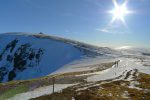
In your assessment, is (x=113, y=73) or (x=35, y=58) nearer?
(x=113, y=73)

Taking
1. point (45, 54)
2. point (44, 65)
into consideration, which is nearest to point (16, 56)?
point (45, 54)

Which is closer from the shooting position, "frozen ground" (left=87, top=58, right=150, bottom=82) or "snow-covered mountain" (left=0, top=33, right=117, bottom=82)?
"frozen ground" (left=87, top=58, right=150, bottom=82)

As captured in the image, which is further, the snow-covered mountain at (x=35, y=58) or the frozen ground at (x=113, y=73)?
the snow-covered mountain at (x=35, y=58)

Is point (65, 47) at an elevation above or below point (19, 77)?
above

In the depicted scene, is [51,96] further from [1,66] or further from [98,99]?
[1,66]

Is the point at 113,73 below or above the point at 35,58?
above

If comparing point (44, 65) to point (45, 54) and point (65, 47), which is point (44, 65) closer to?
point (45, 54)

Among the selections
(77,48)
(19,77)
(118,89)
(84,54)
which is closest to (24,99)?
(118,89)

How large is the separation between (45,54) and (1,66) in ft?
109

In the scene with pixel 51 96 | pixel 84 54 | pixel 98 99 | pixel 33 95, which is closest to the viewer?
pixel 98 99

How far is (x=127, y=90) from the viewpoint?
4262cm

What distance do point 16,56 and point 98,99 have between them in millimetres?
155808

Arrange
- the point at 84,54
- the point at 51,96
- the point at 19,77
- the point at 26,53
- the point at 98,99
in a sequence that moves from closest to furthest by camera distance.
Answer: the point at 98,99 → the point at 51,96 → the point at 19,77 → the point at 84,54 → the point at 26,53

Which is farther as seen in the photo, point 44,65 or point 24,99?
point 44,65
